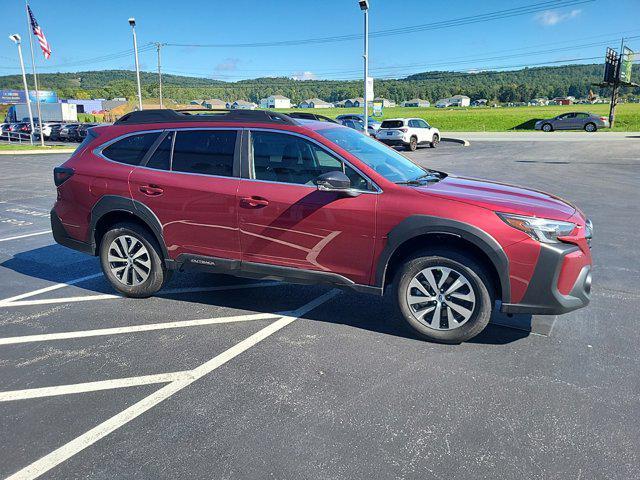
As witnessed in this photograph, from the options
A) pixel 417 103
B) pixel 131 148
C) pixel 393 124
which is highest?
pixel 417 103

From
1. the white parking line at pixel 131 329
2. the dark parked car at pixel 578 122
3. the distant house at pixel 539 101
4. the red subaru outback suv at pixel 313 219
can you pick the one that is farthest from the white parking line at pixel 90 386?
the distant house at pixel 539 101

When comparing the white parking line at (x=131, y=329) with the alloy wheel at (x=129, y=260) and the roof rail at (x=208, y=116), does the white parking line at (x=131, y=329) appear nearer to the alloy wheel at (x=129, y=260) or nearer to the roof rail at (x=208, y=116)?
the alloy wheel at (x=129, y=260)

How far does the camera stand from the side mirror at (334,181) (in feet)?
12.7

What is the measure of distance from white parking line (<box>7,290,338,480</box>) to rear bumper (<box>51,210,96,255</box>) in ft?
7.24

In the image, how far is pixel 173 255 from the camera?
4789mm

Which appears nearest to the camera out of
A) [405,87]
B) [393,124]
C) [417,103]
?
[393,124]

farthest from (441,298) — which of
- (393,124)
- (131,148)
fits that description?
(393,124)

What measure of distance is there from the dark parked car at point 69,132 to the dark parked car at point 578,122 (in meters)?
40.1

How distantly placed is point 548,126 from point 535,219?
152 ft

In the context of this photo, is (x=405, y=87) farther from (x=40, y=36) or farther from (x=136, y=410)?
(x=136, y=410)

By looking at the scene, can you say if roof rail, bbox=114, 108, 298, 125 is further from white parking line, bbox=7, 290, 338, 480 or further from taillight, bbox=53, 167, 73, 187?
white parking line, bbox=7, 290, 338, 480

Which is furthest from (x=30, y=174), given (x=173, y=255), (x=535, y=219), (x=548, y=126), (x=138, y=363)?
(x=548, y=126)

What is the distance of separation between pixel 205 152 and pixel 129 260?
139 centimetres

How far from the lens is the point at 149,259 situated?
493 cm
